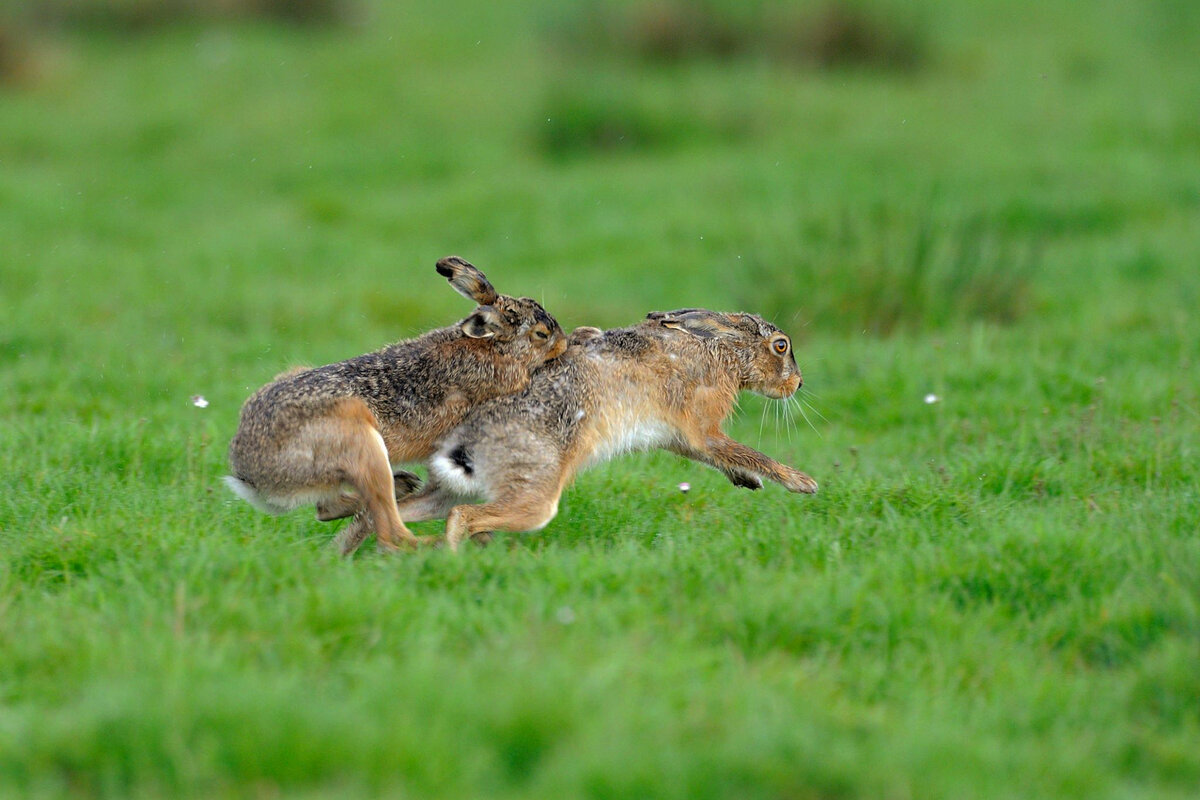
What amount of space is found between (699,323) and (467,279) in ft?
3.76

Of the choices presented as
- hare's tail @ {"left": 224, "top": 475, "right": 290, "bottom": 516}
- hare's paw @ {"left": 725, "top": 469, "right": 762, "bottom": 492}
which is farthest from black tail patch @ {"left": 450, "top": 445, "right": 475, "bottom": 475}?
hare's paw @ {"left": 725, "top": 469, "right": 762, "bottom": 492}

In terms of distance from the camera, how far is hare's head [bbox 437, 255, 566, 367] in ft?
20.3

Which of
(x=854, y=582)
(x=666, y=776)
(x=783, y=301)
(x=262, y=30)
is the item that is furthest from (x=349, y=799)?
(x=262, y=30)

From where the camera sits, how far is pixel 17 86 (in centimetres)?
1789

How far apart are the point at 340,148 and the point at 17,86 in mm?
5498

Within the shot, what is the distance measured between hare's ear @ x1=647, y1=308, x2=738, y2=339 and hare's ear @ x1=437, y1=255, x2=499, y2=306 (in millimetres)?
818

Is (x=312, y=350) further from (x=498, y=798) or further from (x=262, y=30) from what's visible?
(x=262, y=30)

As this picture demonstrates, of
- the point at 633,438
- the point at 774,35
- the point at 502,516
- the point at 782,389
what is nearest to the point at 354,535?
the point at 502,516

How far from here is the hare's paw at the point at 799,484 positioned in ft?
19.6

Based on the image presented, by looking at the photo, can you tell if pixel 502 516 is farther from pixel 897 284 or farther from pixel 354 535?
pixel 897 284

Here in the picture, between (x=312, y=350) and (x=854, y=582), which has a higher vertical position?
(x=854, y=582)

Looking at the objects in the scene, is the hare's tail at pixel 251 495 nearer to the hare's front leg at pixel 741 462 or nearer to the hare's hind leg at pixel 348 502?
the hare's hind leg at pixel 348 502

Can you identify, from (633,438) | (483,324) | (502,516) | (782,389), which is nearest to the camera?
(502,516)

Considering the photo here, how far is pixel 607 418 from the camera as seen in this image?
19.7ft
